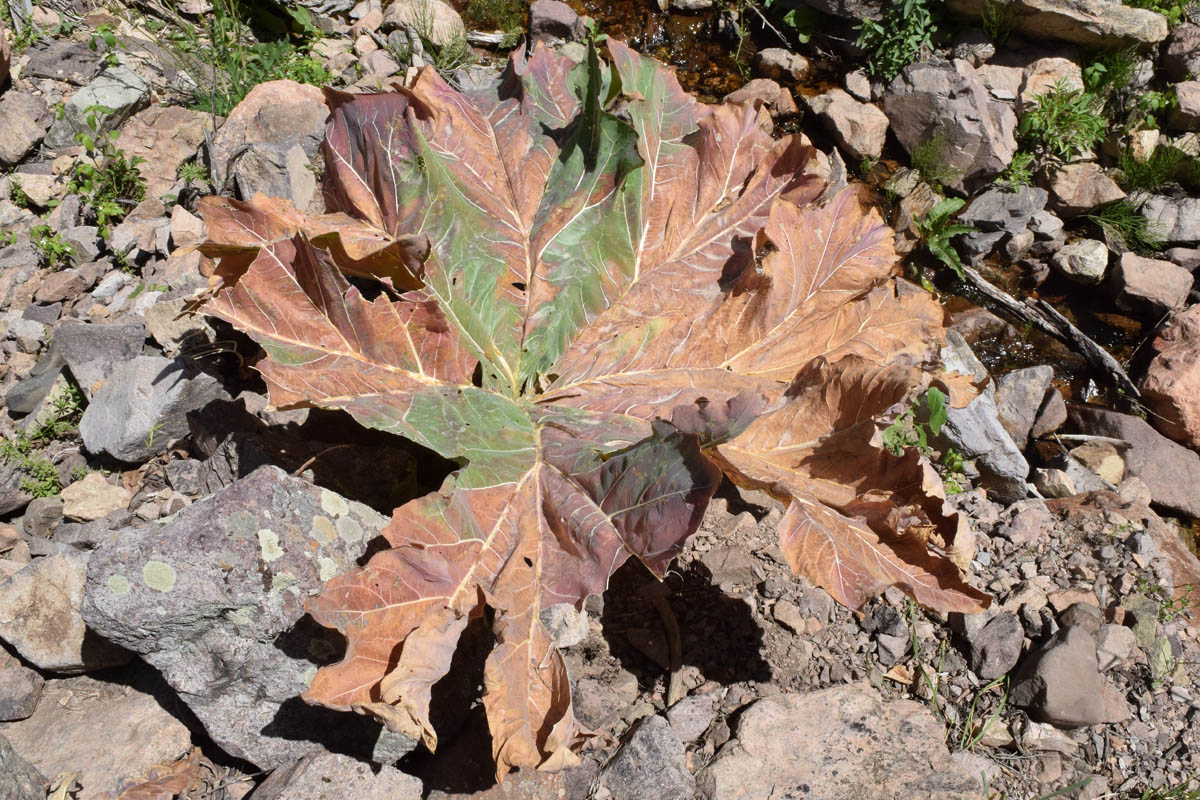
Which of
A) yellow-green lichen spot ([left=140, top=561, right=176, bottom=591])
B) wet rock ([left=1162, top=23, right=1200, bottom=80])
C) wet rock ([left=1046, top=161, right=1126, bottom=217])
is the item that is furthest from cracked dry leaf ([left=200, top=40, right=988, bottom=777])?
wet rock ([left=1162, top=23, right=1200, bottom=80])

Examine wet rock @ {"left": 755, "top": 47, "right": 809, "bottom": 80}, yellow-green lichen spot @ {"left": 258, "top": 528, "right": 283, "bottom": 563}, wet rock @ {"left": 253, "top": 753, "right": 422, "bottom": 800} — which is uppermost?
wet rock @ {"left": 755, "top": 47, "right": 809, "bottom": 80}

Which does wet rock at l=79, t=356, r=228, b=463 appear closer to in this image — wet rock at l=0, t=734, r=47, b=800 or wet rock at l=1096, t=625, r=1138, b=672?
wet rock at l=0, t=734, r=47, b=800

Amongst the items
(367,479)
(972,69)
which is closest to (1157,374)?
(972,69)

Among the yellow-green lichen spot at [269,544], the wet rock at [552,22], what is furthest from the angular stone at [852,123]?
the yellow-green lichen spot at [269,544]

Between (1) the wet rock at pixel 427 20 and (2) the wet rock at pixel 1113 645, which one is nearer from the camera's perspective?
(2) the wet rock at pixel 1113 645

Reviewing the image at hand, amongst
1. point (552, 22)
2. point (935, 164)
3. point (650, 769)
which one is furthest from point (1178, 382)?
point (552, 22)

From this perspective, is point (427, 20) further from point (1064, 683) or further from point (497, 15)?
point (1064, 683)

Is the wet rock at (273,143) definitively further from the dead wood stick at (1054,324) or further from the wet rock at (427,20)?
the dead wood stick at (1054,324)

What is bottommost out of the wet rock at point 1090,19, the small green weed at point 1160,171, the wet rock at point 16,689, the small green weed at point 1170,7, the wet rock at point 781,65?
the wet rock at point 16,689
